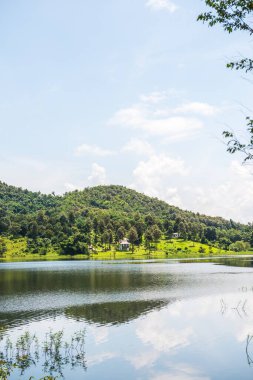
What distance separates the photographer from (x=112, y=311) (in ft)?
177

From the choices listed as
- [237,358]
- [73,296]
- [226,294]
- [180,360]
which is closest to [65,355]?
[180,360]

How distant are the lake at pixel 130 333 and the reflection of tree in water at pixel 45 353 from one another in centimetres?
8

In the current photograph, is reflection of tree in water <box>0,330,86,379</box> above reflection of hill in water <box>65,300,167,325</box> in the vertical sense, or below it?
below

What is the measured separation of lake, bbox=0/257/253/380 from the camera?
31672mm

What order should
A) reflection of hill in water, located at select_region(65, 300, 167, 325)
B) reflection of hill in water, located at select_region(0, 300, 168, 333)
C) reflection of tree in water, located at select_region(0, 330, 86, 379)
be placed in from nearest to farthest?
reflection of tree in water, located at select_region(0, 330, 86, 379) → reflection of hill in water, located at select_region(0, 300, 168, 333) → reflection of hill in water, located at select_region(65, 300, 167, 325)

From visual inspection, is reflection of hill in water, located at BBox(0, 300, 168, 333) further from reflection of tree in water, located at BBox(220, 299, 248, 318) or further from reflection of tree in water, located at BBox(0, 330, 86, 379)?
reflection of tree in water, located at BBox(220, 299, 248, 318)

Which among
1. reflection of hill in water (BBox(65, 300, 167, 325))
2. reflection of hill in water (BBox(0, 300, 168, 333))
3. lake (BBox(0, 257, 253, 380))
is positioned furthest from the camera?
reflection of hill in water (BBox(65, 300, 167, 325))

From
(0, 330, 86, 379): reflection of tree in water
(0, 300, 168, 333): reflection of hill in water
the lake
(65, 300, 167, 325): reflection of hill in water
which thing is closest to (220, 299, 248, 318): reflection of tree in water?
the lake

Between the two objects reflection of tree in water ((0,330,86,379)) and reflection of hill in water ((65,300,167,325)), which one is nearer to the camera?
reflection of tree in water ((0,330,86,379))

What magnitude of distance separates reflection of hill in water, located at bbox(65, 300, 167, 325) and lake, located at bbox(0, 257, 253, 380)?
0.12 m

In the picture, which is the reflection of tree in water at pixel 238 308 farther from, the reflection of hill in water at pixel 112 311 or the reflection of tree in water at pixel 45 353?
the reflection of tree in water at pixel 45 353

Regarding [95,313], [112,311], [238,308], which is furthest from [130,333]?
[238,308]

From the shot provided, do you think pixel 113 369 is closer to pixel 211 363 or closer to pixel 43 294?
pixel 211 363

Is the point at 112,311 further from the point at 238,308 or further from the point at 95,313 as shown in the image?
the point at 238,308
